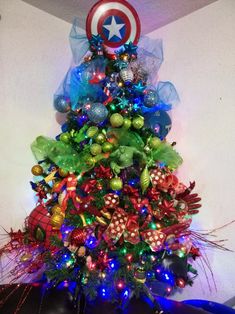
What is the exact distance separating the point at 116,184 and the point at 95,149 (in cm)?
14

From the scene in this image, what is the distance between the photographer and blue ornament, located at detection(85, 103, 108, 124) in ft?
3.28

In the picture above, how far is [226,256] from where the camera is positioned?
1.21 metres

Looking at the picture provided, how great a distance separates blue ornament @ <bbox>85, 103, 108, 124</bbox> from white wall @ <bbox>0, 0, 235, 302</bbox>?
1.30ft

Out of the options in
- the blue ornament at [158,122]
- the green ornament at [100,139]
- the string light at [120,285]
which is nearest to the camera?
the string light at [120,285]

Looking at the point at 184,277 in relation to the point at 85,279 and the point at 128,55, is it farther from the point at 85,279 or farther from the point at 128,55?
the point at 128,55

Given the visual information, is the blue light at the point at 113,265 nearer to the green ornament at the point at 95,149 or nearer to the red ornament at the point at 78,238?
the red ornament at the point at 78,238

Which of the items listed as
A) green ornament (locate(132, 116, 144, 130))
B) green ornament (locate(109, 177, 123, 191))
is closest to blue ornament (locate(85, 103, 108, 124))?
green ornament (locate(132, 116, 144, 130))

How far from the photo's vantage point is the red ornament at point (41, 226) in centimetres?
101

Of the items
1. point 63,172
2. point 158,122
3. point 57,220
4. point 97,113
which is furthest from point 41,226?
point 158,122

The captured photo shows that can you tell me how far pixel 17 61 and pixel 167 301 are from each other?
108 cm

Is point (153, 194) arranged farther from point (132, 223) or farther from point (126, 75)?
point (126, 75)

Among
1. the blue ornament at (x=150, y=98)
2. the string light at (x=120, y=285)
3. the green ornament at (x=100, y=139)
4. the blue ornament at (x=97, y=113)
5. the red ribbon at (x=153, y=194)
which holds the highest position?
the blue ornament at (x=150, y=98)

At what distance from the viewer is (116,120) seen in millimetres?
1010

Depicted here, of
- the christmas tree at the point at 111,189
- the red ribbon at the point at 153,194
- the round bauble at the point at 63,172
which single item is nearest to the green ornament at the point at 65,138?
the christmas tree at the point at 111,189
